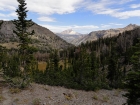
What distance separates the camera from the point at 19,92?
94.6ft

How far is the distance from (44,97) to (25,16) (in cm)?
1522

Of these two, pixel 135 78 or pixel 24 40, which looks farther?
pixel 24 40

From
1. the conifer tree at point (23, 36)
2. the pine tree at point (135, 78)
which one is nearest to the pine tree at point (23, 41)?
the conifer tree at point (23, 36)

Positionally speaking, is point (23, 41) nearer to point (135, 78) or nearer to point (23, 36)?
point (23, 36)

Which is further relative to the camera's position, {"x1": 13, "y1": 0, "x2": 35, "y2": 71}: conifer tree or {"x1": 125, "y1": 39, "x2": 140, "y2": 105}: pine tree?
{"x1": 13, "y1": 0, "x2": 35, "y2": 71}: conifer tree

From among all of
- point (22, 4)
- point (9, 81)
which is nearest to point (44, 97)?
point (9, 81)

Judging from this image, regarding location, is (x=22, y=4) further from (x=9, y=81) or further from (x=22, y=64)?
(x=9, y=81)

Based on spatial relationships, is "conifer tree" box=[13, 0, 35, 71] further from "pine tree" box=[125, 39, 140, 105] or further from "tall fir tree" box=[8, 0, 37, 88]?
"pine tree" box=[125, 39, 140, 105]

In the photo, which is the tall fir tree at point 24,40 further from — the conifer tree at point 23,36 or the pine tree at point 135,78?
the pine tree at point 135,78

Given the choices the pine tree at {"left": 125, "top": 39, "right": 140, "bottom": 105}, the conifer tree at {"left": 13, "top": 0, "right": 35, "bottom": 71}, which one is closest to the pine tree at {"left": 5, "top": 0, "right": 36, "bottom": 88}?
the conifer tree at {"left": 13, "top": 0, "right": 35, "bottom": 71}

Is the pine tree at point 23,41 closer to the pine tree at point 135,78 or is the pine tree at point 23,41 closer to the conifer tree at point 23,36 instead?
the conifer tree at point 23,36

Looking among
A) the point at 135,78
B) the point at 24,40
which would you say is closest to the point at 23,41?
the point at 24,40

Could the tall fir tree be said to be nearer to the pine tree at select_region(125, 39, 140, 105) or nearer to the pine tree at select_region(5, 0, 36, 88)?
the pine tree at select_region(5, 0, 36, 88)

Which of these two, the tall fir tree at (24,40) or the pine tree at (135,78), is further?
the tall fir tree at (24,40)
